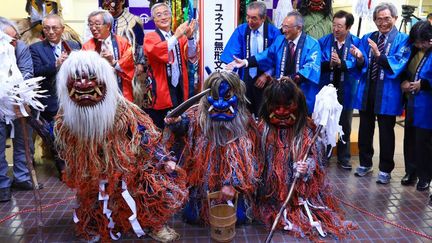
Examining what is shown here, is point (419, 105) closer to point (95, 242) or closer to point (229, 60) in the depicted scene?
point (229, 60)

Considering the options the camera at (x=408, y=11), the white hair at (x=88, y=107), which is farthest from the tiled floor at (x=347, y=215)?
the camera at (x=408, y=11)

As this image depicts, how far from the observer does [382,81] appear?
3.83m

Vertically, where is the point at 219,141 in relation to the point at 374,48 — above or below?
below

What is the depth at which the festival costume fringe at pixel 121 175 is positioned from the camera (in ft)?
8.72

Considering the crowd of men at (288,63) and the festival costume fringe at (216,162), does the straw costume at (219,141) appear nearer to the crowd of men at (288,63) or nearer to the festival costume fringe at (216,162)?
the festival costume fringe at (216,162)

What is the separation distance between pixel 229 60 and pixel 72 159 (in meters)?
1.90

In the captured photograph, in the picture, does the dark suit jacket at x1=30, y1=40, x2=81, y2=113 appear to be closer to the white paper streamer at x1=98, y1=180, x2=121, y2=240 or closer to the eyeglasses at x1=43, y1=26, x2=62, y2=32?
the eyeglasses at x1=43, y1=26, x2=62, y2=32

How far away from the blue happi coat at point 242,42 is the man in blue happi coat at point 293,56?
4.7 inches

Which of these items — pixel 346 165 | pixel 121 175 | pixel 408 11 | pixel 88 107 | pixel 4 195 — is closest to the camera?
pixel 88 107

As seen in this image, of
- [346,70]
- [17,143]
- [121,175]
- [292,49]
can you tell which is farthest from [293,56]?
[17,143]

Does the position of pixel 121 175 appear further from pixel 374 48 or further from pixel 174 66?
pixel 374 48

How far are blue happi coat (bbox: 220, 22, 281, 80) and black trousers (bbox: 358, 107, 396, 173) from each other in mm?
1231

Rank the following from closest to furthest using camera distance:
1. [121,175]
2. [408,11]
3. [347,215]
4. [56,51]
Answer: [121,175], [347,215], [56,51], [408,11]

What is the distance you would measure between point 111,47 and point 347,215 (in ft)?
8.44
